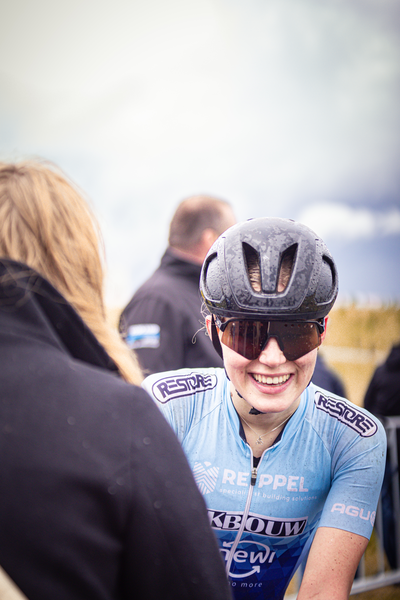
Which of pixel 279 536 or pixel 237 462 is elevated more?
pixel 237 462

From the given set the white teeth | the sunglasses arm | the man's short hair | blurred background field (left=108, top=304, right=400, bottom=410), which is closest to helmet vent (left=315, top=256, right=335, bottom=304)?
the white teeth

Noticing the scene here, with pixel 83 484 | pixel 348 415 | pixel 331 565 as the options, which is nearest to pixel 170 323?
pixel 348 415

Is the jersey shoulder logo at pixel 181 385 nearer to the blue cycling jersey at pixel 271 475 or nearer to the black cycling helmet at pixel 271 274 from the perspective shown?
the blue cycling jersey at pixel 271 475

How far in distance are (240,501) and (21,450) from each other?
1.38 meters

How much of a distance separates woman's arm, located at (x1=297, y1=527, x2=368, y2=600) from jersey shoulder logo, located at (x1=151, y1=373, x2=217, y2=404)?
34.0 inches

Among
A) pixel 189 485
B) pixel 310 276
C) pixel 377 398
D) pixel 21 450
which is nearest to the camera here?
pixel 21 450

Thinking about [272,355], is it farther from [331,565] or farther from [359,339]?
[359,339]

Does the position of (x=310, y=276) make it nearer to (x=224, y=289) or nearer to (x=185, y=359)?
(x=224, y=289)

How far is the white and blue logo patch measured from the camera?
128 inches

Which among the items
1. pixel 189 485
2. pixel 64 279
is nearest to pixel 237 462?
pixel 189 485

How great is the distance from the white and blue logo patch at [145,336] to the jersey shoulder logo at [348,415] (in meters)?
1.47

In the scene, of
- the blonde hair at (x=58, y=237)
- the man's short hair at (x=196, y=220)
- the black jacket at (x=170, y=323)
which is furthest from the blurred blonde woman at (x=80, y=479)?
the man's short hair at (x=196, y=220)

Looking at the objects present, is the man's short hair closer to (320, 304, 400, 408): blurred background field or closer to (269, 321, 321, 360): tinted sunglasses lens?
(269, 321, 321, 360): tinted sunglasses lens

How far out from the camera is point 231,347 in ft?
6.25
